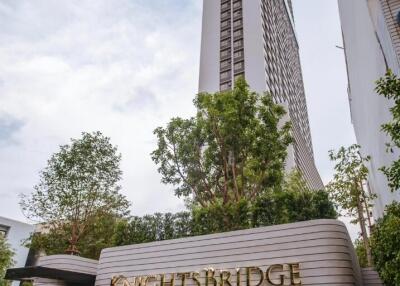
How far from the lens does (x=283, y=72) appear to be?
2132 inches

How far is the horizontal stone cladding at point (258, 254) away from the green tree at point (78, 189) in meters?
5.93

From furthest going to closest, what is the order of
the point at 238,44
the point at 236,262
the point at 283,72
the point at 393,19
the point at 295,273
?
the point at 283,72, the point at 238,44, the point at 236,262, the point at 393,19, the point at 295,273

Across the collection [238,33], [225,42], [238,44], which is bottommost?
[238,44]

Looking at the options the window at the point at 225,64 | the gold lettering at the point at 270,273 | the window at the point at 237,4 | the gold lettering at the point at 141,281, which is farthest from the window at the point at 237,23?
the gold lettering at the point at 270,273

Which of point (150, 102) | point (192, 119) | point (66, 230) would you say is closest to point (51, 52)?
point (150, 102)

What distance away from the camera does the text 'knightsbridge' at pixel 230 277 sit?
25.5ft

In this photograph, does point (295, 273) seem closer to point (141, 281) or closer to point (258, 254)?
point (258, 254)

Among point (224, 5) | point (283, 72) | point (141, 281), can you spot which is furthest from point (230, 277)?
point (224, 5)

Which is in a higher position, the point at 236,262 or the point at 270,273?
the point at 236,262

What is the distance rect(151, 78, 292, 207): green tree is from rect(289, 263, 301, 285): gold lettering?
5.19m

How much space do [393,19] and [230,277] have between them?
24.4 feet

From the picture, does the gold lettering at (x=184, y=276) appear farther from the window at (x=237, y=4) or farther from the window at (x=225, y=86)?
the window at (x=237, y=4)

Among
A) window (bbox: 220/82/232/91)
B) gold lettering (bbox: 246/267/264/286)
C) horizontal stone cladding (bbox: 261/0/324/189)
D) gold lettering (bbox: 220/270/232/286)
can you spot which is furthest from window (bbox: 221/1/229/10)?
gold lettering (bbox: 246/267/264/286)

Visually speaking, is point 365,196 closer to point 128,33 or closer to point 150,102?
point 150,102
